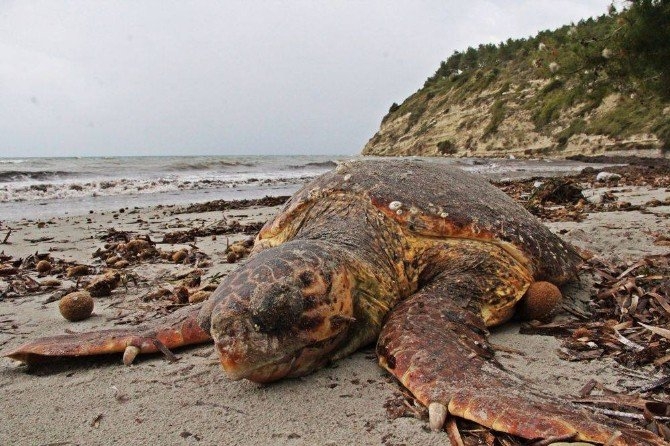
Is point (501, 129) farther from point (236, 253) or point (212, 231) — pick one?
point (236, 253)

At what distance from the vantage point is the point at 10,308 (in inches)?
144

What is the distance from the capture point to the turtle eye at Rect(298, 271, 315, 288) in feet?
7.05

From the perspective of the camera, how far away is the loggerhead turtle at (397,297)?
5.97 feet

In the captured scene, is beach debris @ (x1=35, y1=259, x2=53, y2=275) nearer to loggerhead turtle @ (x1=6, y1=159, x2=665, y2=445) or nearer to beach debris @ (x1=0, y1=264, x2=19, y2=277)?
beach debris @ (x1=0, y1=264, x2=19, y2=277)

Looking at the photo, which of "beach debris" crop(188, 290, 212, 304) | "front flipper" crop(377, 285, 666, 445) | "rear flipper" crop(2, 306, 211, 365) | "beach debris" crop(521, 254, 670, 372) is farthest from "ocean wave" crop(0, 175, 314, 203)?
"beach debris" crop(521, 254, 670, 372)

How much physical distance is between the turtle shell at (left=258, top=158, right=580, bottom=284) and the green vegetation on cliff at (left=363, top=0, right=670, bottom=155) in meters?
6.42

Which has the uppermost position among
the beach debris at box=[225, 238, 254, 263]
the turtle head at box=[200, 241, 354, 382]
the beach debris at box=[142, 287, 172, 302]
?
the turtle head at box=[200, 241, 354, 382]

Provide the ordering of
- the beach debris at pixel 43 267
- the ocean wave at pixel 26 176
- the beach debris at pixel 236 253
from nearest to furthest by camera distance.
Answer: the beach debris at pixel 43 267 < the beach debris at pixel 236 253 < the ocean wave at pixel 26 176

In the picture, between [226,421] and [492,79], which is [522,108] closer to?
[492,79]

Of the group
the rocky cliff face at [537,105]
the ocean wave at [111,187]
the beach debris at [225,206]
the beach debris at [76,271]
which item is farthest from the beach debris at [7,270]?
the ocean wave at [111,187]

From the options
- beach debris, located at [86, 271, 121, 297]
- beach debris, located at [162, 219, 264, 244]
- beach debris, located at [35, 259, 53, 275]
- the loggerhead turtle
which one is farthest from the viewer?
beach debris, located at [162, 219, 264, 244]

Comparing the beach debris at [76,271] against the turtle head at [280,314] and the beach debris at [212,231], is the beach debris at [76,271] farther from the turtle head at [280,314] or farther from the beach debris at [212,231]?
the turtle head at [280,314]

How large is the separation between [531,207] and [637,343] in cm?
525

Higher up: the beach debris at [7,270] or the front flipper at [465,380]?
the front flipper at [465,380]
